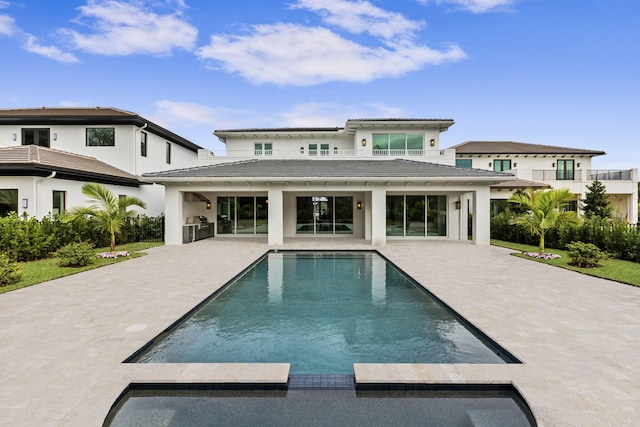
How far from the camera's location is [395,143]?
73.1 ft

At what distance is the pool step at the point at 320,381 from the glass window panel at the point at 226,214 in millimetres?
17464

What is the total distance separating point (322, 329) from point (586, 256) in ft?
30.9

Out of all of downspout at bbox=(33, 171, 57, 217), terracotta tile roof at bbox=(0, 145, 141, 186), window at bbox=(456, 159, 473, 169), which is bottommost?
downspout at bbox=(33, 171, 57, 217)

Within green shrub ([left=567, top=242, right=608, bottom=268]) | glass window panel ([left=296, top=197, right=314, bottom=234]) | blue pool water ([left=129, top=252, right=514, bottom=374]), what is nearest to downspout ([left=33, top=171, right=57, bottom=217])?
blue pool water ([left=129, top=252, right=514, bottom=374])

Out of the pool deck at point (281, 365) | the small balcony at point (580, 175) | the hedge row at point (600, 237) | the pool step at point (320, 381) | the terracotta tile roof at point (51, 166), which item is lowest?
the pool step at point (320, 381)

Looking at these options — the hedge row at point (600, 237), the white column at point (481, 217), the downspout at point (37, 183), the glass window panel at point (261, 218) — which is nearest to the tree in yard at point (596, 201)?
the hedge row at point (600, 237)

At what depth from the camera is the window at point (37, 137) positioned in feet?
63.7

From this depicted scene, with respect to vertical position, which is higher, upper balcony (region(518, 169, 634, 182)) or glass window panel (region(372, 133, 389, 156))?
glass window panel (region(372, 133, 389, 156))

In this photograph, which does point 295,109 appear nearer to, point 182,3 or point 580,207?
point 182,3

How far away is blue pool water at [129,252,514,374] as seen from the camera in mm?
4492

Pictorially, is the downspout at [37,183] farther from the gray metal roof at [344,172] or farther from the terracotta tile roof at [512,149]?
the terracotta tile roof at [512,149]

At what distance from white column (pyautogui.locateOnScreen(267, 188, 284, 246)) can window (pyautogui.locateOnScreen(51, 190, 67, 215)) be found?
901cm

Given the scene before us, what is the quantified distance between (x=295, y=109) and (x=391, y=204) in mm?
23247

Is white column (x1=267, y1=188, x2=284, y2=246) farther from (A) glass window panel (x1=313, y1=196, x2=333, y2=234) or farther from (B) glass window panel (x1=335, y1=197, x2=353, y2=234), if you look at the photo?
(B) glass window panel (x1=335, y1=197, x2=353, y2=234)
